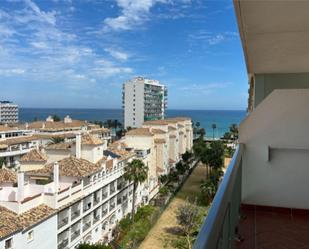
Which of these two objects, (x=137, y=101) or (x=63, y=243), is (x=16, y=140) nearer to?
(x=63, y=243)

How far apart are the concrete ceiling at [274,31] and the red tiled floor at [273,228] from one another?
1.73 metres

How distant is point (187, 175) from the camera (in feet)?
102

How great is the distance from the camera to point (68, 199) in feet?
42.5

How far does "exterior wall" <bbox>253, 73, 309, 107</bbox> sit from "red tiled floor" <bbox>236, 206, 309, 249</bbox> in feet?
5.44

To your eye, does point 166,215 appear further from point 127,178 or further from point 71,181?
point 71,181

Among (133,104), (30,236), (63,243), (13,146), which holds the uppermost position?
(133,104)

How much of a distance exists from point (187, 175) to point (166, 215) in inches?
447

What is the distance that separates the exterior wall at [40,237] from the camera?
9.88 meters

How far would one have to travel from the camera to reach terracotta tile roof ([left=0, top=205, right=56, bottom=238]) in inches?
379

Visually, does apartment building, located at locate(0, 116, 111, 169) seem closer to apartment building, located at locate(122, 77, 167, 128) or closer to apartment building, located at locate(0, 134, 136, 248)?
apartment building, located at locate(0, 134, 136, 248)

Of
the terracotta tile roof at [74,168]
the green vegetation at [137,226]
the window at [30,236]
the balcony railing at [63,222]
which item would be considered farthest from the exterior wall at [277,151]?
the green vegetation at [137,226]

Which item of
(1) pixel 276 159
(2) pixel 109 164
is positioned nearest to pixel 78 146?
(2) pixel 109 164

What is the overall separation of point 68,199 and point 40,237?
7.03ft

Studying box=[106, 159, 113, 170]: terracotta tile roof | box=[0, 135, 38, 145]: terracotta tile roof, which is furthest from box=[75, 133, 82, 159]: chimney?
box=[0, 135, 38, 145]: terracotta tile roof
